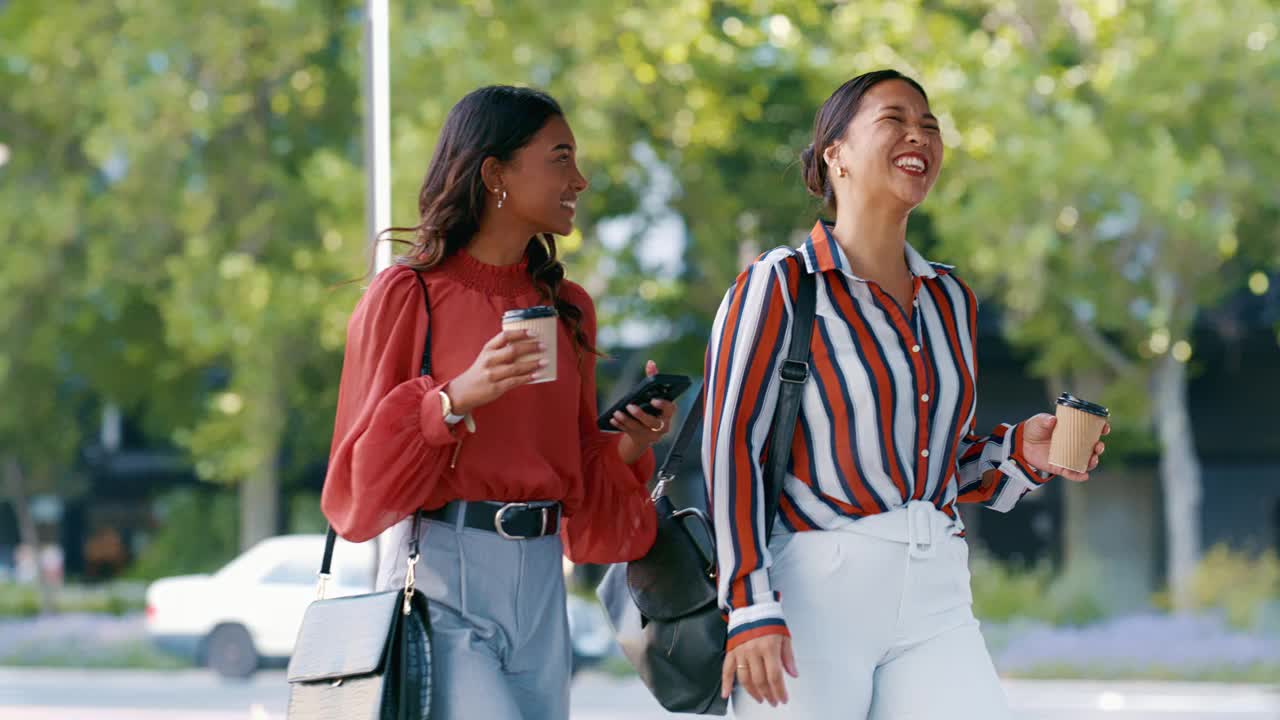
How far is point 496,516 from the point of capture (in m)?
2.04

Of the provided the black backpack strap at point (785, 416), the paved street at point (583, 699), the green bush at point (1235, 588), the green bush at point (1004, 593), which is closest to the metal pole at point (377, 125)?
the black backpack strap at point (785, 416)

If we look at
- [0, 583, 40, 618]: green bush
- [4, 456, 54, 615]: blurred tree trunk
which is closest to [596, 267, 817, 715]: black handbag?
[4, 456, 54, 615]: blurred tree trunk

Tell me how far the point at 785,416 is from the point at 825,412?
6 cm

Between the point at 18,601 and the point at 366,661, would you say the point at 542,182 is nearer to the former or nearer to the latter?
the point at 366,661

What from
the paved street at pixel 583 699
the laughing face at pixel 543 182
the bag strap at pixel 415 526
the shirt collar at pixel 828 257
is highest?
the laughing face at pixel 543 182

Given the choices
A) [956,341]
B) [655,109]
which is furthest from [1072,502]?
[956,341]

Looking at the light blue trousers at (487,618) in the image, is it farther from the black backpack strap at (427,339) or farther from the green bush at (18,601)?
the green bush at (18,601)

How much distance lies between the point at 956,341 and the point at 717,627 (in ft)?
1.81

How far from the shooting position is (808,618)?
79.0 inches

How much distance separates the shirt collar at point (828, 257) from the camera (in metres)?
2.11

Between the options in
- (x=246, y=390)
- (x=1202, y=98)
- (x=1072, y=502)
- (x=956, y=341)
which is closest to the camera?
(x=956, y=341)

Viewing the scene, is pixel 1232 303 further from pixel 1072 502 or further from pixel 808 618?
pixel 808 618

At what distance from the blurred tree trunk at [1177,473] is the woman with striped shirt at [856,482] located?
10.6 metres

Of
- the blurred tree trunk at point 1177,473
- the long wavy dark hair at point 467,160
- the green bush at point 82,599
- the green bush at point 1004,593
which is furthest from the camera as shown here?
the green bush at point 82,599
